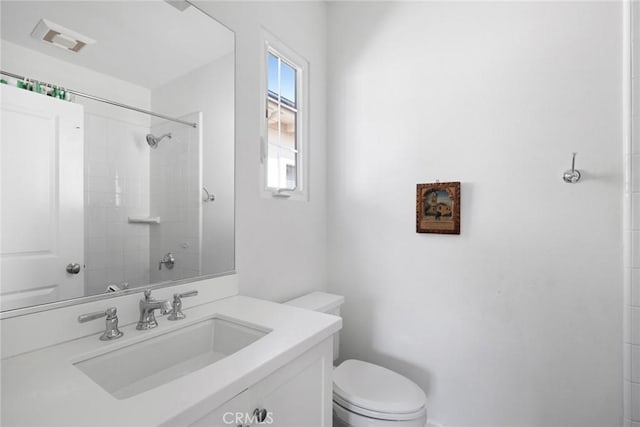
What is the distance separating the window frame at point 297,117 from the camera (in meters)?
1.51

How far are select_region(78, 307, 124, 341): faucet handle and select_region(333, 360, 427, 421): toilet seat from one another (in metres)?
0.94

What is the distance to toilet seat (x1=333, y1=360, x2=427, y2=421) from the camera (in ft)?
4.03

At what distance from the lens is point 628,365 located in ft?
3.85

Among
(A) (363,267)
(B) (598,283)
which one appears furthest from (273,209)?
(B) (598,283)

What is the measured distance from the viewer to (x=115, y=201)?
992mm

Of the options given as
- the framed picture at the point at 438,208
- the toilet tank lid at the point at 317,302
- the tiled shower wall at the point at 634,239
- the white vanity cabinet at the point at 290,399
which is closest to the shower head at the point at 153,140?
the white vanity cabinet at the point at 290,399

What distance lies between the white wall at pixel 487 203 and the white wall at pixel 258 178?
6.0 inches

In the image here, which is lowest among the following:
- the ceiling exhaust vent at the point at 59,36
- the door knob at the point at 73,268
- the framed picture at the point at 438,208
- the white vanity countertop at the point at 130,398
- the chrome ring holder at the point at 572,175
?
the white vanity countertop at the point at 130,398

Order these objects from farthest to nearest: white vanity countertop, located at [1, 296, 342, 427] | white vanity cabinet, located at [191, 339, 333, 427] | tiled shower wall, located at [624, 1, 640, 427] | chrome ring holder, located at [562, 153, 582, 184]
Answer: chrome ring holder, located at [562, 153, 582, 184], tiled shower wall, located at [624, 1, 640, 427], white vanity cabinet, located at [191, 339, 333, 427], white vanity countertop, located at [1, 296, 342, 427]

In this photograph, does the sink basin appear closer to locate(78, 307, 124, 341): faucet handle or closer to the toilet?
locate(78, 307, 124, 341): faucet handle

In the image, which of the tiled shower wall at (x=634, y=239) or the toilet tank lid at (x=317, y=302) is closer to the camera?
the tiled shower wall at (x=634, y=239)

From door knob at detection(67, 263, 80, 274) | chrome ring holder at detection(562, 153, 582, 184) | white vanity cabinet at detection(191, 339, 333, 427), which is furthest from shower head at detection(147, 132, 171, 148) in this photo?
chrome ring holder at detection(562, 153, 582, 184)

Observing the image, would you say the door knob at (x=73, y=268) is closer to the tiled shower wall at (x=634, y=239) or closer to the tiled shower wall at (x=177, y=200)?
the tiled shower wall at (x=177, y=200)

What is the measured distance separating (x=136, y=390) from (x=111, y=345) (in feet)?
0.48
